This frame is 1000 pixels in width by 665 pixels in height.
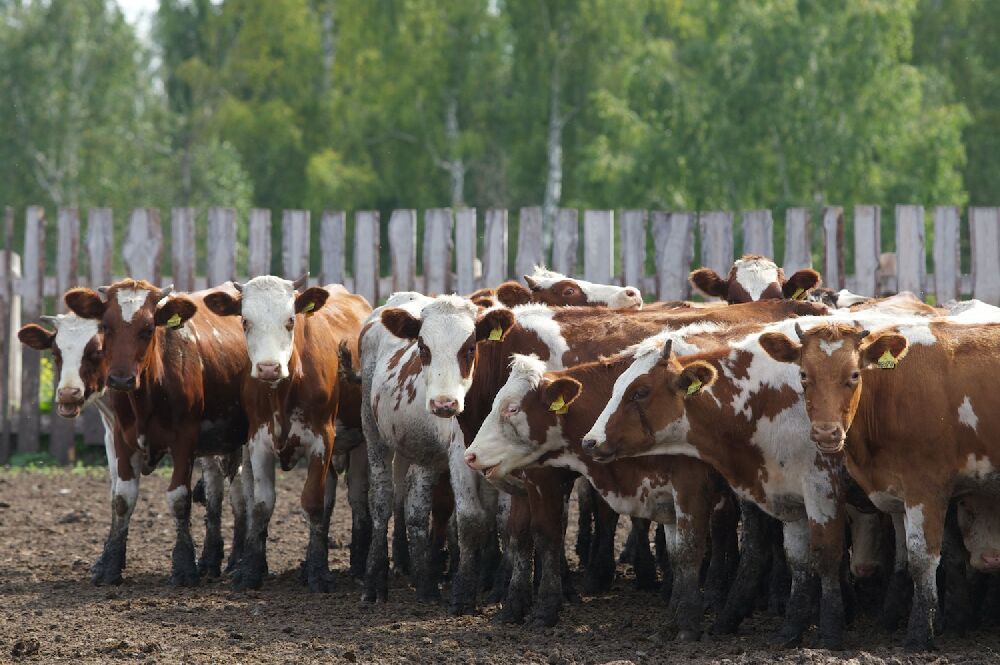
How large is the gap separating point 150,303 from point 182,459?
3.50 feet

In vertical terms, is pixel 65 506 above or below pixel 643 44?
below

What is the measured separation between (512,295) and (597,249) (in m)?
4.45

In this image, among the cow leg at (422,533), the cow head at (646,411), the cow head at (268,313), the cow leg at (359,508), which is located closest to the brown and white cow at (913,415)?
the cow head at (646,411)

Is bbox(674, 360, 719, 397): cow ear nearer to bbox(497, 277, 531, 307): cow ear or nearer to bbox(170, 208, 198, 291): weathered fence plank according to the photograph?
bbox(497, 277, 531, 307): cow ear

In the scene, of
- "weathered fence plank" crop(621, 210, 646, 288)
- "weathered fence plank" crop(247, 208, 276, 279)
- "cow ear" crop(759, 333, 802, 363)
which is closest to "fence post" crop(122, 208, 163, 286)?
"weathered fence plank" crop(247, 208, 276, 279)

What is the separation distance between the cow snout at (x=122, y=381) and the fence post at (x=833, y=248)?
7029 millimetres

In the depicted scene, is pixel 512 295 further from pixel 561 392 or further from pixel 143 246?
pixel 143 246

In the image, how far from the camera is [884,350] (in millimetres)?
7117


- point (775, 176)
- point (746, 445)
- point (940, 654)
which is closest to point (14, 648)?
point (746, 445)

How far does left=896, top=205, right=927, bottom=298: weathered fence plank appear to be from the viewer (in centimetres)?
1430

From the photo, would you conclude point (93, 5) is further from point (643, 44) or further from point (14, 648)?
point (14, 648)

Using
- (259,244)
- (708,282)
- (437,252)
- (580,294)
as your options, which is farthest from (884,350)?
(259,244)

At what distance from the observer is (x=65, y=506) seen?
43.0ft

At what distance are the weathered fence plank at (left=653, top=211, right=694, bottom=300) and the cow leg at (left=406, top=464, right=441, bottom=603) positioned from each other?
559cm
